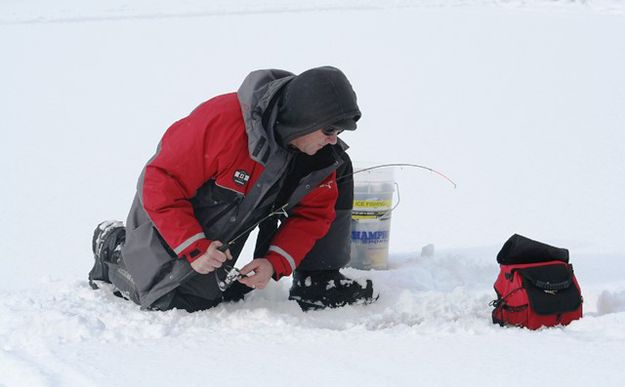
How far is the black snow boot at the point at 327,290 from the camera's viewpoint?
279cm

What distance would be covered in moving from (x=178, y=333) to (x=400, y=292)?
960mm

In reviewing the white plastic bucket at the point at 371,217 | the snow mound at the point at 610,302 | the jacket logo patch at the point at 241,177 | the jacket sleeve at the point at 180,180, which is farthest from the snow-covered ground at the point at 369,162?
the jacket logo patch at the point at 241,177

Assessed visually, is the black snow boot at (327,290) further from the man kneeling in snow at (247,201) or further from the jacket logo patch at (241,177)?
the jacket logo patch at (241,177)

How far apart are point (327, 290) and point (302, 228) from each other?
0.92 feet

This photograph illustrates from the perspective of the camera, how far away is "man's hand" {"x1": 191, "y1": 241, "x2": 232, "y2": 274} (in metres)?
2.42

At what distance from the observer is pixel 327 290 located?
2.80 meters

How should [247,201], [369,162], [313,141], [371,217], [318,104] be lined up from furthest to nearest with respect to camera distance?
[369,162] → [371,217] → [247,201] → [313,141] → [318,104]

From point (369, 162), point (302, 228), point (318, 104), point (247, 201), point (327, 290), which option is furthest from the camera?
point (369, 162)

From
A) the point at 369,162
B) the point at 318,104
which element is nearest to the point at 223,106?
the point at 318,104

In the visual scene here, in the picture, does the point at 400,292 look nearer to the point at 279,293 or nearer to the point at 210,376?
the point at 279,293

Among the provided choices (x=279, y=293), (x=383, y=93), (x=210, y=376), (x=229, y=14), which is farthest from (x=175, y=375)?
(x=229, y=14)

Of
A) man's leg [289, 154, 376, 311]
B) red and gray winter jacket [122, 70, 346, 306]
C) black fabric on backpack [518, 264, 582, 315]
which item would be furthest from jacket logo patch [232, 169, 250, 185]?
black fabric on backpack [518, 264, 582, 315]

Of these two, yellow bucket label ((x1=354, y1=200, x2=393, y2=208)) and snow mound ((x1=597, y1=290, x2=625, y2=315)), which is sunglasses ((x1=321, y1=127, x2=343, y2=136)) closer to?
yellow bucket label ((x1=354, y1=200, x2=393, y2=208))

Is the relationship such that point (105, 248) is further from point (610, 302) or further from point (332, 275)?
point (610, 302)
